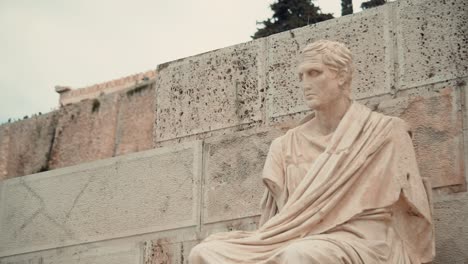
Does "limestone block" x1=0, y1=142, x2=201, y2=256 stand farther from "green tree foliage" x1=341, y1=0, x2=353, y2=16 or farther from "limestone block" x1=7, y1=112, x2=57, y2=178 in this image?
"green tree foliage" x1=341, y1=0, x2=353, y2=16

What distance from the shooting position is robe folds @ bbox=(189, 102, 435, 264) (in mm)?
6105

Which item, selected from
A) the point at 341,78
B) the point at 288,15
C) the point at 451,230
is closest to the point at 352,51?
the point at 341,78

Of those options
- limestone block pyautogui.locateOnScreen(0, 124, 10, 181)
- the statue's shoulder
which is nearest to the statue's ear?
the statue's shoulder

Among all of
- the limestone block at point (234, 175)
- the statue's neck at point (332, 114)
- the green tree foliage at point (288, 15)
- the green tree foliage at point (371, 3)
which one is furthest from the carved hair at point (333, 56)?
the green tree foliage at point (371, 3)

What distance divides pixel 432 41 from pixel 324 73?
112 centimetres

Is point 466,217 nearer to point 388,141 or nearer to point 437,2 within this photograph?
point 388,141

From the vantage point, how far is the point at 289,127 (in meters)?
7.76

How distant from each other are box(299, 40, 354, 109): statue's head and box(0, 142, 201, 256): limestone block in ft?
5.46

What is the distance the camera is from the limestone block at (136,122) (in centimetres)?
894

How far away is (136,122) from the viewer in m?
9.02

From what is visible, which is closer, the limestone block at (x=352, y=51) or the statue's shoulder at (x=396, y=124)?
the statue's shoulder at (x=396, y=124)

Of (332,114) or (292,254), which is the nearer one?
A: (292,254)

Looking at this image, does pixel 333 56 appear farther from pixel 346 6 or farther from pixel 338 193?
pixel 346 6

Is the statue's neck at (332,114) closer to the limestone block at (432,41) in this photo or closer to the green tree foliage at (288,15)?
the limestone block at (432,41)
